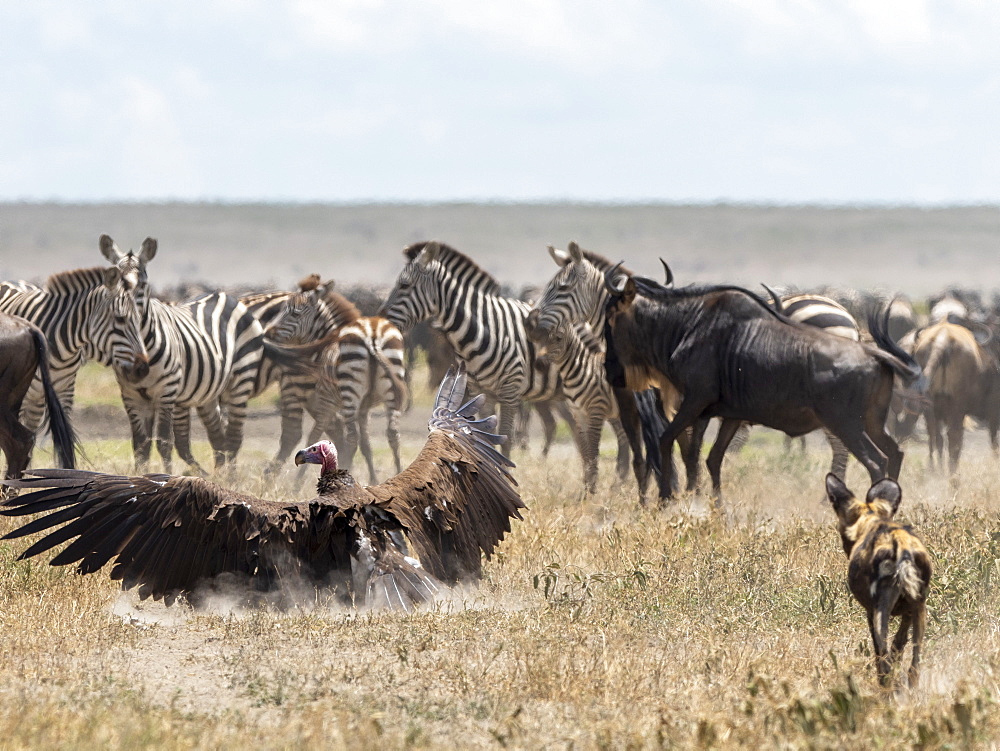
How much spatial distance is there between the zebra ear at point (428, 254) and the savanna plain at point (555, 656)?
449 cm

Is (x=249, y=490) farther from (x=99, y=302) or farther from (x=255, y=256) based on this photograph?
(x=255, y=256)

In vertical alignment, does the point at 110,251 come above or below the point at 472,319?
above

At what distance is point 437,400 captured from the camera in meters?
7.39

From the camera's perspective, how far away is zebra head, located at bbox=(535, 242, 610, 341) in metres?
11.0

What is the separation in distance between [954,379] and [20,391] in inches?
360

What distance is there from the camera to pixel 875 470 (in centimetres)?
843

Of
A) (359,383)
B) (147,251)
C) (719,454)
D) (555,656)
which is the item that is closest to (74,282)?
(147,251)

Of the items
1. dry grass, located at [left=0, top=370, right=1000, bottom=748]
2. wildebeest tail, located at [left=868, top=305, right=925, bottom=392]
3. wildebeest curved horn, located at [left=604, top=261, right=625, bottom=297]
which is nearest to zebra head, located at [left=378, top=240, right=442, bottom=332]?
wildebeest curved horn, located at [left=604, top=261, right=625, bottom=297]

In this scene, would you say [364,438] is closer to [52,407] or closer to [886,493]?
[52,407]

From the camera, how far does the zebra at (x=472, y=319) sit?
12133 mm

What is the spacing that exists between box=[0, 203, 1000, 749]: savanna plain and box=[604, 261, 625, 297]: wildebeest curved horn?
76.8 inches

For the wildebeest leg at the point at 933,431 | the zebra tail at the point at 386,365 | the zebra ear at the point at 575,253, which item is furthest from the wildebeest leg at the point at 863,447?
the wildebeest leg at the point at 933,431

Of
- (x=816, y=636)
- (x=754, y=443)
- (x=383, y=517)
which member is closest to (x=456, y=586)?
(x=383, y=517)

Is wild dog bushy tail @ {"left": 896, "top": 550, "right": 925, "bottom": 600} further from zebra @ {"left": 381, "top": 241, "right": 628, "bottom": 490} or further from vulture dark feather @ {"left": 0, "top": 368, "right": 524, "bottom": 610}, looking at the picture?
zebra @ {"left": 381, "top": 241, "right": 628, "bottom": 490}
